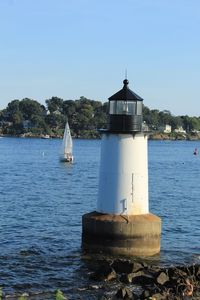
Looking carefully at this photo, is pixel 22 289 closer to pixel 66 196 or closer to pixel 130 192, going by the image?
pixel 130 192

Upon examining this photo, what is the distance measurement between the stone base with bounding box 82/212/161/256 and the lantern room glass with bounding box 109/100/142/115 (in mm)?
3787

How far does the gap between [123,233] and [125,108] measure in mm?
4583

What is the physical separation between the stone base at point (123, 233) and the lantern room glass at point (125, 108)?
379 cm

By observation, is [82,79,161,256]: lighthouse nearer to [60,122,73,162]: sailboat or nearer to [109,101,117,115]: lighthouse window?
[109,101,117,115]: lighthouse window

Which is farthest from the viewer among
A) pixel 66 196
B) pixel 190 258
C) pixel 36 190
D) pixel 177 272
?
pixel 36 190

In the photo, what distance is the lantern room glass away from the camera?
22.6 meters

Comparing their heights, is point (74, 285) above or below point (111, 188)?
below

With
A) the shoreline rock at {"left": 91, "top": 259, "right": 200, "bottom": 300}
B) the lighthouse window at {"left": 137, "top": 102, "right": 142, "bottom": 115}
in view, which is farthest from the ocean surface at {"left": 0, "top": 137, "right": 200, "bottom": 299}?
the lighthouse window at {"left": 137, "top": 102, "right": 142, "bottom": 115}

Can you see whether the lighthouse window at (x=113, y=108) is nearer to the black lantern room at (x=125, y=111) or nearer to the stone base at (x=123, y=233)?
the black lantern room at (x=125, y=111)

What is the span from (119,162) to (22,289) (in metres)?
5.98

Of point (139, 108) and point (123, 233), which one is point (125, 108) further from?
point (123, 233)

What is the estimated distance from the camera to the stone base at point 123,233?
2181cm

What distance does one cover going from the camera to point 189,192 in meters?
51.1

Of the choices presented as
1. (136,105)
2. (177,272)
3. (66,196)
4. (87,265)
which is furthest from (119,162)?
(66,196)
